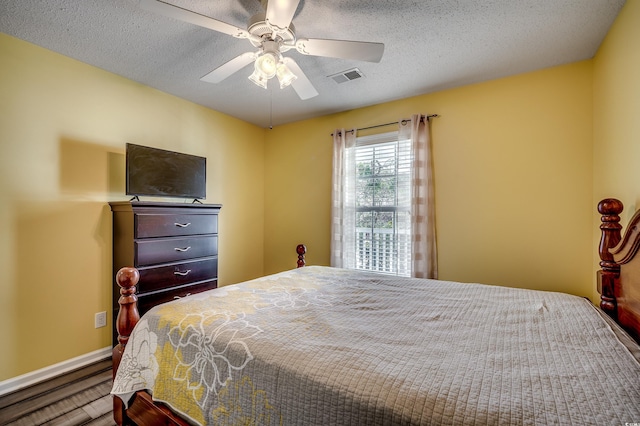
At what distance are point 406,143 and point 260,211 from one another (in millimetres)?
2239

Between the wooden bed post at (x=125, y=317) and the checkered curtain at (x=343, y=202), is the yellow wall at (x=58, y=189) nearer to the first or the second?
the wooden bed post at (x=125, y=317)

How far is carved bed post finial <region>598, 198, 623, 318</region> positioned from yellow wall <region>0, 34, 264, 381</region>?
3611 mm

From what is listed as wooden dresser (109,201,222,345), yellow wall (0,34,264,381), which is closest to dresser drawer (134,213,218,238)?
wooden dresser (109,201,222,345)

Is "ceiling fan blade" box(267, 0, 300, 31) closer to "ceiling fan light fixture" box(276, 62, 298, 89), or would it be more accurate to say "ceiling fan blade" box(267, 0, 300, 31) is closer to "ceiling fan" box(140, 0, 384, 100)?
"ceiling fan" box(140, 0, 384, 100)

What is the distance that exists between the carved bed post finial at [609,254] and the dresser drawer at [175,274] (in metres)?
3.04

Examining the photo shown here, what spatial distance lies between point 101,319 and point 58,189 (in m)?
1.17

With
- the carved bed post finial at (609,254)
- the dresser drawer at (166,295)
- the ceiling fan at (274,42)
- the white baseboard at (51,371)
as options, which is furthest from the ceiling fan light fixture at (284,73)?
the white baseboard at (51,371)

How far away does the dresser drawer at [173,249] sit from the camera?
247 cm

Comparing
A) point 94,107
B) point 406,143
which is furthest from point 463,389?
point 94,107

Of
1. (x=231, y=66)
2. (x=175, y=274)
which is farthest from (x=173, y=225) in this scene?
(x=231, y=66)

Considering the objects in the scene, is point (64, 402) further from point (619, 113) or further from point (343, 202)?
point (619, 113)

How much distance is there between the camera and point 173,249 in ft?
8.84

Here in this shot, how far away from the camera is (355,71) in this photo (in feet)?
8.53

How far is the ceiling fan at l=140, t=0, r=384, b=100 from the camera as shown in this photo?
1.46 metres
